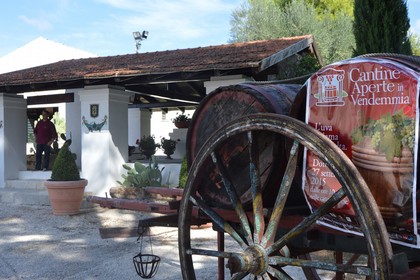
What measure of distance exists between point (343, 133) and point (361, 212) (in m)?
0.45

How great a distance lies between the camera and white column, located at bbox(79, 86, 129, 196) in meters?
10.0

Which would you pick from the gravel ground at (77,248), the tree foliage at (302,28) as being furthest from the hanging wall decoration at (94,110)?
the tree foliage at (302,28)

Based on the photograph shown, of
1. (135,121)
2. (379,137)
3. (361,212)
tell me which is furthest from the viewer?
(135,121)

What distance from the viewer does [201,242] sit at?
20.9 feet

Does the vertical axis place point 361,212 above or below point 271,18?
below

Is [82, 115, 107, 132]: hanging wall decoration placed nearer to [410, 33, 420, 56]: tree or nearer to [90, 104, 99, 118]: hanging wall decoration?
[90, 104, 99, 118]: hanging wall decoration

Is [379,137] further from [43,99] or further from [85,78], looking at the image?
[43,99]

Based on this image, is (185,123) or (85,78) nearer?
(85,78)

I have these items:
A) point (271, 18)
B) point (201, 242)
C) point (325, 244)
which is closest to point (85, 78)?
point (201, 242)

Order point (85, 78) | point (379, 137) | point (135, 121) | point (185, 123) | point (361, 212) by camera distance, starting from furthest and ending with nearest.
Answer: point (135, 121)
point (185, 123)
point (85, 78)
point (379, 137)
point (361, 212)

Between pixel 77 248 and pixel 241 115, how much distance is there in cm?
422

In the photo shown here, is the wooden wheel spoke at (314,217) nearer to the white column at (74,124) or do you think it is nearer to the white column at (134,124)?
the white column at (74,124)

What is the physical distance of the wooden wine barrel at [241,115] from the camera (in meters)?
2.50

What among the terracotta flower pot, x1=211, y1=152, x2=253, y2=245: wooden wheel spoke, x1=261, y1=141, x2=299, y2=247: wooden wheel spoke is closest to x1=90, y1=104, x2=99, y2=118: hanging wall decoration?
the terracotta flower pot
